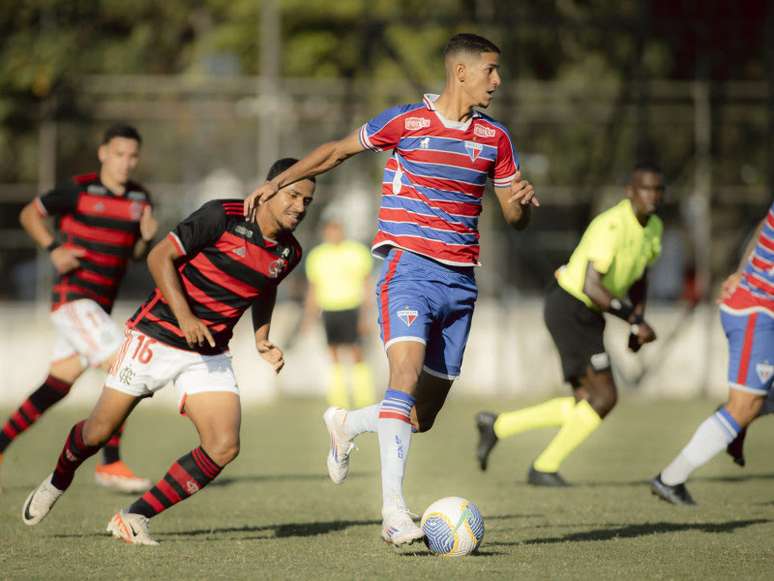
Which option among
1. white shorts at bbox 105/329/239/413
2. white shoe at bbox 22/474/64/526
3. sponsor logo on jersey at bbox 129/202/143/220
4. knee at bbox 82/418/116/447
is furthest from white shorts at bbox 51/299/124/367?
white shorts at bbox 105/329/239/413

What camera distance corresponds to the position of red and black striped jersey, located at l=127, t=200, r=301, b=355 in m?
6.56

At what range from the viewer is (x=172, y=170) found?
65.2 ft

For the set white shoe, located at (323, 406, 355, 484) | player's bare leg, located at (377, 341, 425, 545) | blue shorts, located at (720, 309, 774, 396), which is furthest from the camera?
blue shorts, located at (720, 309, 774, 396)

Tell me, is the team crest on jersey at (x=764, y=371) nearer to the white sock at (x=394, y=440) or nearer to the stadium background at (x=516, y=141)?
the white sock at (x=394, y=440)

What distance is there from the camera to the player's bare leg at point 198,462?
6.51 meters

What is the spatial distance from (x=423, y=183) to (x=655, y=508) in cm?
272

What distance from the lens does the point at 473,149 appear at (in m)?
6.61

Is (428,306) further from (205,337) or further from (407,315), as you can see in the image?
(205,337)

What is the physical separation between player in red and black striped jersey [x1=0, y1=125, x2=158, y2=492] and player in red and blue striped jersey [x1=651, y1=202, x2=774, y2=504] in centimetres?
361

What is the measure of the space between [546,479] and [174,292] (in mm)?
3753

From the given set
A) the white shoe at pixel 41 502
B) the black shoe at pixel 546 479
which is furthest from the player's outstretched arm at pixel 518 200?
the black shoe at pixel 546 479

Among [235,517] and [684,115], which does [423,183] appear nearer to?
[235,517]

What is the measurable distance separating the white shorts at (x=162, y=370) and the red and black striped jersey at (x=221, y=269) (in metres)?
0.04

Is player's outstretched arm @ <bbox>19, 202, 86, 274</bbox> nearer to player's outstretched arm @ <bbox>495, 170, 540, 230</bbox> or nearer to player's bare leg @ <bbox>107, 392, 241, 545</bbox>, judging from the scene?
player's bare leg @ <bbox>107, 392, 241, 545</bbox>
